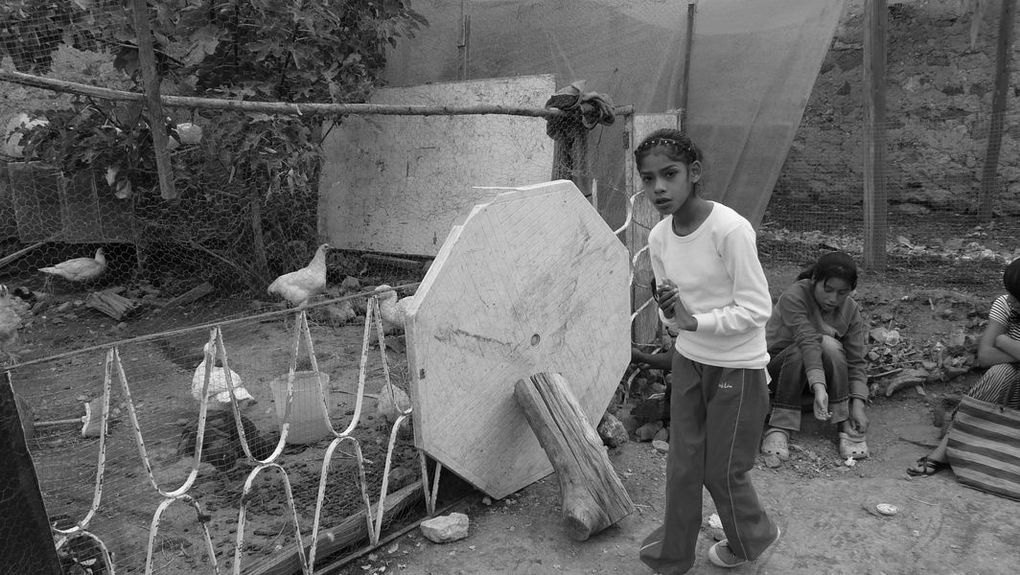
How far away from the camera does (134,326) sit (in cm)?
561

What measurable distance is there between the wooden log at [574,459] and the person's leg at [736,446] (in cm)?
48

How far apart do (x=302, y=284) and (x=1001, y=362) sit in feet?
15.5

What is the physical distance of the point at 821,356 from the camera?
139 inches

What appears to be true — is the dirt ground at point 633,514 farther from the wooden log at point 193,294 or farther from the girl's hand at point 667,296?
the wooden log at point 193,294

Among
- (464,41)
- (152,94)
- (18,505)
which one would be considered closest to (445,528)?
(18,505)

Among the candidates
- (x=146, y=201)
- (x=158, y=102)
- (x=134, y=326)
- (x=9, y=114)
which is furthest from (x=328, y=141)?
(x=158, y=102)

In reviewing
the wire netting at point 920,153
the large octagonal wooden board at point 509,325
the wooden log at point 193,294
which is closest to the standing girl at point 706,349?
the large octagonal wooden board at point 509,325

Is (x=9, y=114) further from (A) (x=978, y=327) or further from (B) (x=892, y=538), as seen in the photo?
(A) (x=978, y=327)

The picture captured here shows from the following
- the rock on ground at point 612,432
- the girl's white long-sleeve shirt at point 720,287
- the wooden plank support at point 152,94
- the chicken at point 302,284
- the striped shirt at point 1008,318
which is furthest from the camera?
the chicken at point 302,284

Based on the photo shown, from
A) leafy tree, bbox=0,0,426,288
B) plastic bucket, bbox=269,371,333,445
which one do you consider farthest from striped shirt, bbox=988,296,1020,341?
leafy tree, bbox=0,0,426,288

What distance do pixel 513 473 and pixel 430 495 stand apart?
1.22 ft

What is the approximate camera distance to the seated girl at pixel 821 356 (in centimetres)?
342

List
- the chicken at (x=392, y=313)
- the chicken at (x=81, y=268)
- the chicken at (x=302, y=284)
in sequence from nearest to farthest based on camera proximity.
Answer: the chicken at (x=392, y=313), the chicken at (x=302, y=284), the chicken at (x=81, y=268)

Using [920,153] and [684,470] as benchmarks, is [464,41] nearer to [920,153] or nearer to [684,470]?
[920,153]
